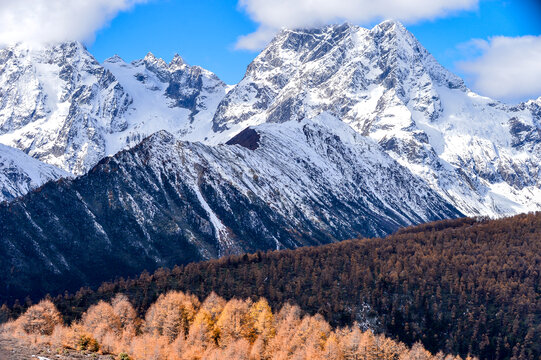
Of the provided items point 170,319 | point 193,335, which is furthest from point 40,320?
point 193,335

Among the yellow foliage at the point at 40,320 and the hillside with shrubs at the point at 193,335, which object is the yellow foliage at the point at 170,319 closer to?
the hillside with shrubs at the point at 193,335

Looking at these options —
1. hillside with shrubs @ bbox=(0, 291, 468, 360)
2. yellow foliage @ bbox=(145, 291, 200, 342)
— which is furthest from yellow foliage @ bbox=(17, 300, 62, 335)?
yellow foliage @ bbox=(145, 291, 200, 342)

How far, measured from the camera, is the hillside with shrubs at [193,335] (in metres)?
153

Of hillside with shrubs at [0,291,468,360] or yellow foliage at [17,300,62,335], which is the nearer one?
hillside with shrubs at [0,291,468,360]

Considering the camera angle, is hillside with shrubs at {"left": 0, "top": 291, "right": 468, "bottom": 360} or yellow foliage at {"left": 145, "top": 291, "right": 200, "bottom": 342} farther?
yellow foliage at {"left": 145, "top": 291, "right": 200, "bottom": 342}

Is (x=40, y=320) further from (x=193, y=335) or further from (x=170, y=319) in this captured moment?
(x=193, y=335)

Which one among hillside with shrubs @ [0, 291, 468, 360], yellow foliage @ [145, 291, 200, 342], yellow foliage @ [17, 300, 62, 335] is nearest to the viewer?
hillside with shrubs @ [0, 291, 468, 360]

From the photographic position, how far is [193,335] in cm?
16988

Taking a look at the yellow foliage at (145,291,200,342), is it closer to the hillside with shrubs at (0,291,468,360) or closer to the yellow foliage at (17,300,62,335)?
the hillside with shrubs at (0,291,468,360)

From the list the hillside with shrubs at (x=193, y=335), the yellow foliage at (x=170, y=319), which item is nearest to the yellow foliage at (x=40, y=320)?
the hillside with shrubs at (x=193, y=335)

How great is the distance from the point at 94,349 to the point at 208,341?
3189 cm

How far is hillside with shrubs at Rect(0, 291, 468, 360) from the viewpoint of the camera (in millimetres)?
153463

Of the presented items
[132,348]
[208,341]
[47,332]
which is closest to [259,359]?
[208,341]

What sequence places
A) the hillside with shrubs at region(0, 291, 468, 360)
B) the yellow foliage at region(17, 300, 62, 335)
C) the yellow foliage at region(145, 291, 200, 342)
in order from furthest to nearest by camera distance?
the yellow foliage at region(17, 300, 62, 335) → the yellow foliage at region(145, 291, 200, 342) → the hillside with shrubs at region(0, 291, 468, 360)
